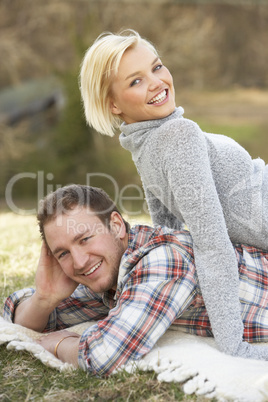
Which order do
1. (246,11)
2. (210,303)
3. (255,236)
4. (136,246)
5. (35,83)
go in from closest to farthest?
1. (210,303)
2. (136,246)
3. (255,236)
4. (35,83)
5. (246,11)

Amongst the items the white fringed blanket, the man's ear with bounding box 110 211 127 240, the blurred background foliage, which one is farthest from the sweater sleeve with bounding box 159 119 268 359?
the blurred background foliage

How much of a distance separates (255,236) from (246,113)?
15.0 meters

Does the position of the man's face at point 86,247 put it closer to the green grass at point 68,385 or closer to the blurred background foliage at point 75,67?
the green grass at point 68,385

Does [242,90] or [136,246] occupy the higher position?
[242,90]

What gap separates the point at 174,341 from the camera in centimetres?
248

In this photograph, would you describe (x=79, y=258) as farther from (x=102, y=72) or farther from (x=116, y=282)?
(x=102, y=72)

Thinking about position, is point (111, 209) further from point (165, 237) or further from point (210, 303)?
point (210, 303)

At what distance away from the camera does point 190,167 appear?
8.26 feet

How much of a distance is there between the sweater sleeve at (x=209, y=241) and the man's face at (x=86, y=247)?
14.6 inches

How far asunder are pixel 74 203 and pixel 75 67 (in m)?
12.3

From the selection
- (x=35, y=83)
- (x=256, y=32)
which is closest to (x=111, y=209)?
(x=35, y=83)

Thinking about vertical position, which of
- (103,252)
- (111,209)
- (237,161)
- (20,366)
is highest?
(237,161)

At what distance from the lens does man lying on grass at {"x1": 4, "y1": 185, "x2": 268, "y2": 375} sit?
2266mm

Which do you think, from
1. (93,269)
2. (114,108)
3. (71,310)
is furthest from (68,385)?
(114,108)
